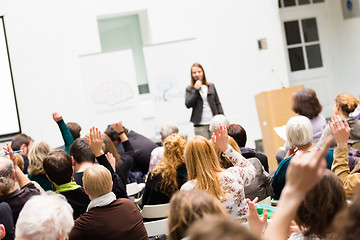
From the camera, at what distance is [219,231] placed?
96cm

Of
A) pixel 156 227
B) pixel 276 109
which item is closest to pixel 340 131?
pixel 156 227

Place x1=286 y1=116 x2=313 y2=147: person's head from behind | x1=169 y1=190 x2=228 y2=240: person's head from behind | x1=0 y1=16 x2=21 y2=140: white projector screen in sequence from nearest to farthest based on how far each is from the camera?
1. x1=169 y1=190 x2=228 y2=240: person's head from behind
2. x1=286 y1=116 x2=313 y2=147: person's head from behind
3. x1=0 y1=16 x2=21 y2=140: white projector screen

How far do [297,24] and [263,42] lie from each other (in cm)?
102

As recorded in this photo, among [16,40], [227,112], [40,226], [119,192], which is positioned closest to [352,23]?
[227,112]

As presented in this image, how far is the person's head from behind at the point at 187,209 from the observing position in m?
1.75

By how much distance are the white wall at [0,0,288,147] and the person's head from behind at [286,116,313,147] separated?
5086 millimetres

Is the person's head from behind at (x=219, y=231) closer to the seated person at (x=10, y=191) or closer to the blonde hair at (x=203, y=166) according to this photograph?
the blonde hair at (x=203, y=166)

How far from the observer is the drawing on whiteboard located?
334 inches

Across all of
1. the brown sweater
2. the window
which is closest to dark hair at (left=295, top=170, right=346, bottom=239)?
the brown sweater

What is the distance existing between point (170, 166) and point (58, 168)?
0.83 m

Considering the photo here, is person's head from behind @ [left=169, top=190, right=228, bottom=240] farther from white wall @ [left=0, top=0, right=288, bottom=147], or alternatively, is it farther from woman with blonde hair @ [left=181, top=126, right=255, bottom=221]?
white wall @ [left=0, top=0, right=288, bottom=147]

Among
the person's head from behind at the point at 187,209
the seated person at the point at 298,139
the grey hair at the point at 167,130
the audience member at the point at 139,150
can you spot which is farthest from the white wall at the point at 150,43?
the person's head from behind at the point at 187,209

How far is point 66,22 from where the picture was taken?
887cm

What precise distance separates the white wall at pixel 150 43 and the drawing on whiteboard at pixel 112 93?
0.48 meters
